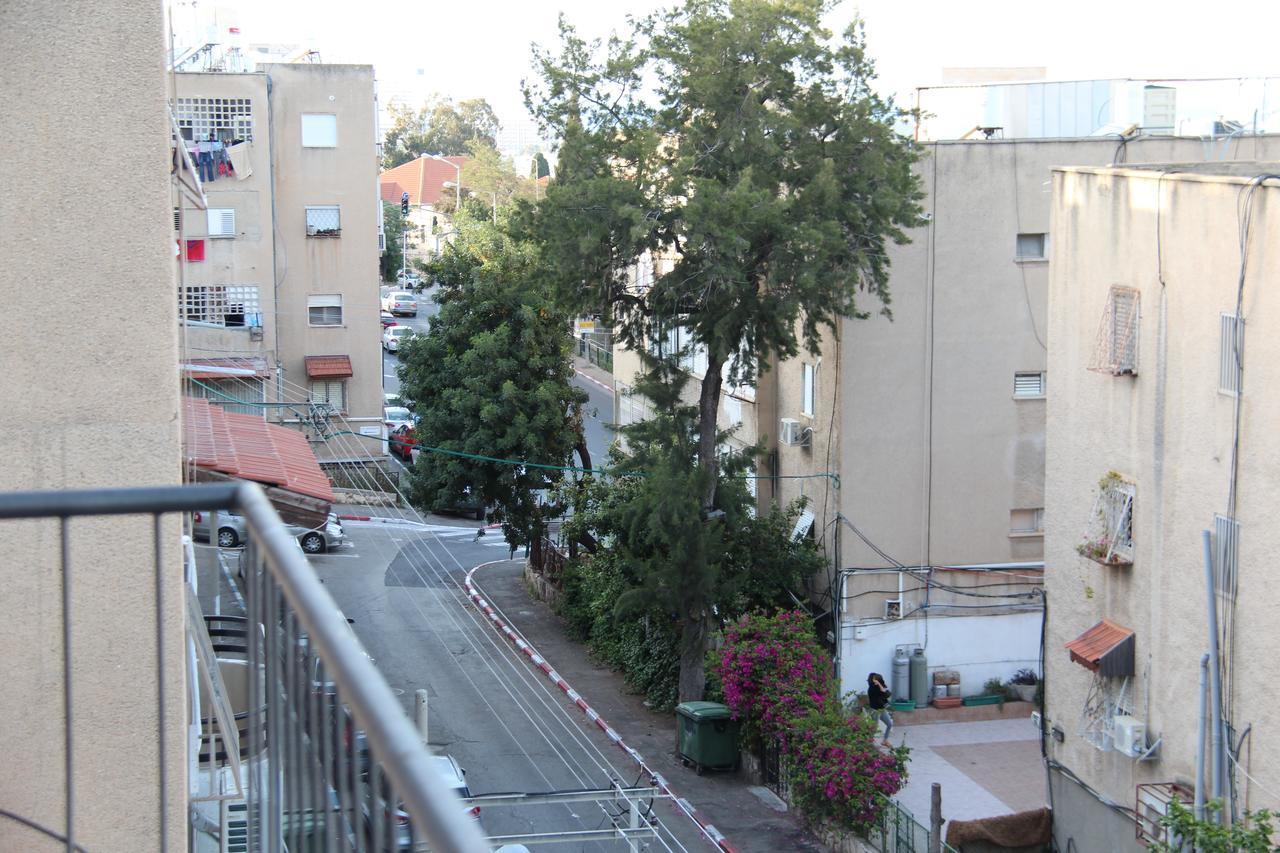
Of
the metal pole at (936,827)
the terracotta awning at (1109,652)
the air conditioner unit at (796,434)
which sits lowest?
the metal pole at (936,827)

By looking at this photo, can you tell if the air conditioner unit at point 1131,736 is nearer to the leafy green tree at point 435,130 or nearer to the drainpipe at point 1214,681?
the drainpipe at point 1214,681

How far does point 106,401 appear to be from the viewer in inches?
252

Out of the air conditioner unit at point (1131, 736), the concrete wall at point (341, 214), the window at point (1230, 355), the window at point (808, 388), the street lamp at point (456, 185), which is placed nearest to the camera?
the window at point (1230, 355)

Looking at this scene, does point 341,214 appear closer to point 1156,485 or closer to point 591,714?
point 591,714

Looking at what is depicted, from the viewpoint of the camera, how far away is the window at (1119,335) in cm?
1625

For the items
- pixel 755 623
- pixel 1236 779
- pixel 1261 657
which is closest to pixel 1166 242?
pixel 1261 657

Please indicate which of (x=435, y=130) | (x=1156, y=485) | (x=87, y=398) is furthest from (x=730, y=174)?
(x=435, y=130)

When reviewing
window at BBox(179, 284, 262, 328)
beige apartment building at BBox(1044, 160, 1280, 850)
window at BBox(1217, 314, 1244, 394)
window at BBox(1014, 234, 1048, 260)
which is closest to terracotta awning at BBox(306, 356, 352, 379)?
window at BBox(179, 284, 262, 328)

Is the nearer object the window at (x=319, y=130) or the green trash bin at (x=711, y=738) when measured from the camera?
the green trash bin at (x=711, y=738)

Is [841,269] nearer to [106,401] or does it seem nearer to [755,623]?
[755,623]

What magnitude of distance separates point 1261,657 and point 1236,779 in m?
1.43

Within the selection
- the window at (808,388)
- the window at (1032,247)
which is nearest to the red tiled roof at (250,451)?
the window at (808,388)

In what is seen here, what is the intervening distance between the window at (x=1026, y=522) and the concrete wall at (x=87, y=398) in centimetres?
2011

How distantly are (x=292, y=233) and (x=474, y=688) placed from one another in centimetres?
1756
